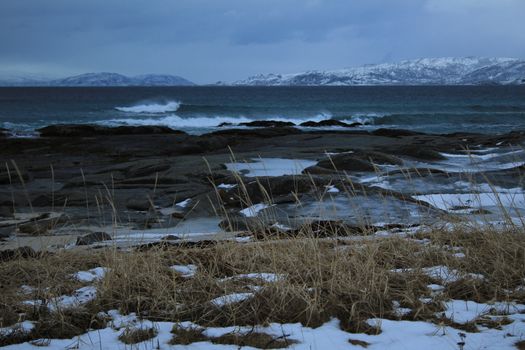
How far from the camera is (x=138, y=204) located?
10.5m

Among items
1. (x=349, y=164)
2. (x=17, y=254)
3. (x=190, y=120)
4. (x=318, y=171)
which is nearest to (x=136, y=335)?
(x=17, y=254)

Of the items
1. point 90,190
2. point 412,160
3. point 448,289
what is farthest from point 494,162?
point 448,289

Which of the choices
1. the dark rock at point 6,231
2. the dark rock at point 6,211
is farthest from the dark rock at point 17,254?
the dark rock at point 6,211

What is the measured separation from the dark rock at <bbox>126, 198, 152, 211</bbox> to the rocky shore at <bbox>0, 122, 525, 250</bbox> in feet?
0.07

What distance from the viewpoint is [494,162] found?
50.9 ft

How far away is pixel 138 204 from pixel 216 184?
205cm

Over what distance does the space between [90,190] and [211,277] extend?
859cm

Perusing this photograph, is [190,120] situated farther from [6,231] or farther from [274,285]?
[274,285]

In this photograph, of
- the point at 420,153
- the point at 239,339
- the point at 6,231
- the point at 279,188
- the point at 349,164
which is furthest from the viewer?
the point at 420,153

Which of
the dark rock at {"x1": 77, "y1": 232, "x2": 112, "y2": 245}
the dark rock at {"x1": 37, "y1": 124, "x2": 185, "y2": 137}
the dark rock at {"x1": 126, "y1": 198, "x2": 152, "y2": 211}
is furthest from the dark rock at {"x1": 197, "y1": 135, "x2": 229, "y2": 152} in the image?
the dark rock at {"x1": 77, "y1": 232, "x2": 112, "y2": 245}

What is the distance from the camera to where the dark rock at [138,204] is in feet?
34.0

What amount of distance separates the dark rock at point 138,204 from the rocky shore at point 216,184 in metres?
0.02

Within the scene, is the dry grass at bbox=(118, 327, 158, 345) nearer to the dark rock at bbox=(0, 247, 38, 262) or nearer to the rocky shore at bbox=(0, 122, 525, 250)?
the rocky shore at bbox=(0, 122, 525, 250)

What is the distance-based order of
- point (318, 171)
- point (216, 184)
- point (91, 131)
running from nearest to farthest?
point (216, 184)
point (318, 171)
point (91, 131)
